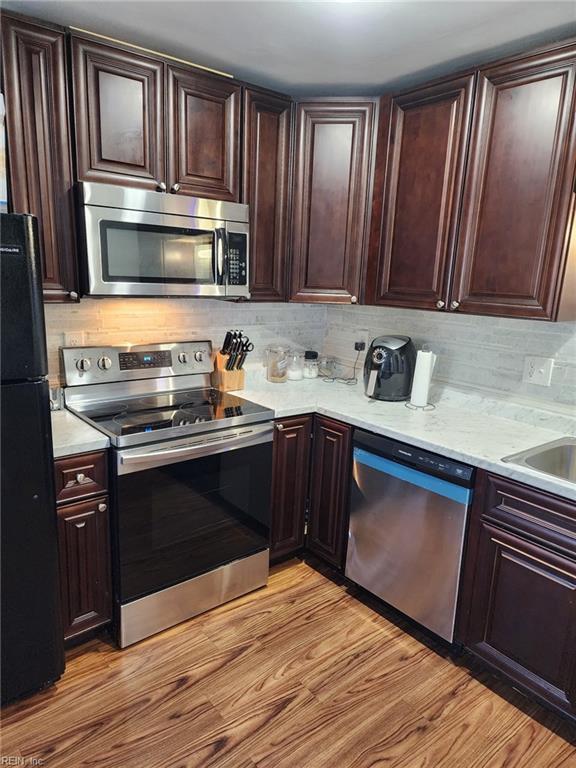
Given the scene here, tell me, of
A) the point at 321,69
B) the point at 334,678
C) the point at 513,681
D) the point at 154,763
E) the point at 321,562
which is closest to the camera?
the point at 154,763

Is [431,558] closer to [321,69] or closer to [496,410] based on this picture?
[496,410]

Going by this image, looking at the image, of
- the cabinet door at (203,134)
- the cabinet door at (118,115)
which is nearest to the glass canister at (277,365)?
the cabinet door at (203,134)

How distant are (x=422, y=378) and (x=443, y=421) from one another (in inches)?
9.7

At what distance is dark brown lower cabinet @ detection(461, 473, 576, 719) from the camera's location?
1.64 meters

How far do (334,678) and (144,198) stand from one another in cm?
203

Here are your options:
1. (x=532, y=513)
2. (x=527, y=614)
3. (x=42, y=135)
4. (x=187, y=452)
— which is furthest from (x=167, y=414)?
(x=527, y=614)

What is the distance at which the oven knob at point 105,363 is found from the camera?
7.48 feet

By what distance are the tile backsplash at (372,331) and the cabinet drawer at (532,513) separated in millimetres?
611

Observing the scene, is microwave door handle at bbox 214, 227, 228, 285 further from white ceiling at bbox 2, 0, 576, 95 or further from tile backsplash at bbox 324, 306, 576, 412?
tile backsplash at bbox 324, 306, 576, 412

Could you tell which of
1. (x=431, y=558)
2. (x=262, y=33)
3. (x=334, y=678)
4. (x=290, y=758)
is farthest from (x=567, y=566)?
(x=262, y=33)

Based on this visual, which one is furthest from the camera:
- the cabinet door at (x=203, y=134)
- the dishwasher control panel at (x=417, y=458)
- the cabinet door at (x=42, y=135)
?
the cabinet door at (x=203, y=134)

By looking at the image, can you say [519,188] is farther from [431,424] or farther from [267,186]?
[267,186]

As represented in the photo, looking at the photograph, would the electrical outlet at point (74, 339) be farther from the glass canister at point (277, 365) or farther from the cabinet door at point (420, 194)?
the cabinet door at point (420, 194)

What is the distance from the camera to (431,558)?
2.01m
